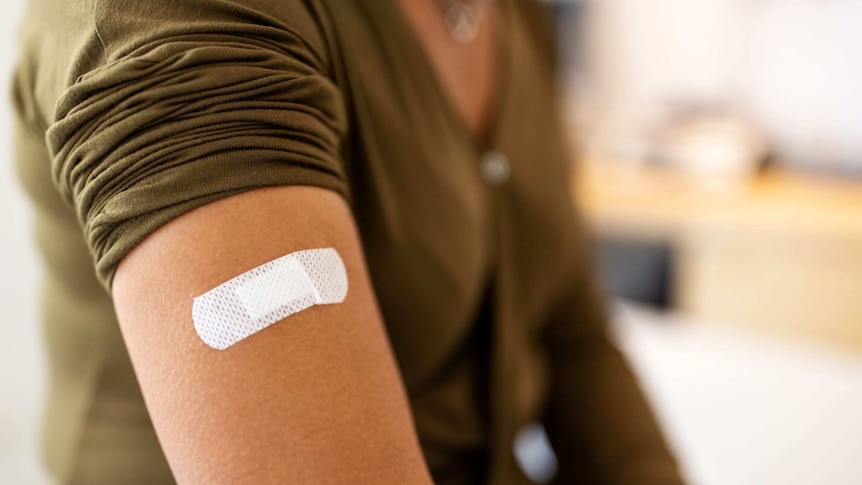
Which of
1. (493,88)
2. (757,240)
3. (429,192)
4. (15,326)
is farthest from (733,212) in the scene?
(15,326)

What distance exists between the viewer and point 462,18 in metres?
0.77

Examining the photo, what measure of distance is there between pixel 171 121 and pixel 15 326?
0.39 meters

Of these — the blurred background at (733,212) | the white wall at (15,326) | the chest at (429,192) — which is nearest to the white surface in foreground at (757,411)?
the blurred background at (733,212)

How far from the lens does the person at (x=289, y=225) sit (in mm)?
421

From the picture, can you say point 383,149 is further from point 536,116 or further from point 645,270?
point 645,270

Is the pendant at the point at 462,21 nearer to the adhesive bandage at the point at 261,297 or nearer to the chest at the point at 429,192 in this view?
the chest at the point at 429,192

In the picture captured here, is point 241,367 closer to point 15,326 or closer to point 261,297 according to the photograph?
point 261,297

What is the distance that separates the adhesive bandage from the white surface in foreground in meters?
0.94

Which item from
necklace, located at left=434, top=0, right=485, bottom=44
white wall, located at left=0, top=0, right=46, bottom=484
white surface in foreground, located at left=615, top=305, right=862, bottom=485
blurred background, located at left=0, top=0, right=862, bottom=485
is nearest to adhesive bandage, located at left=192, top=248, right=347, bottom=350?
white wall, located at left=0, top=0, right=46, bottom=484

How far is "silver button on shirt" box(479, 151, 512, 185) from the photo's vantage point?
2.39 feet

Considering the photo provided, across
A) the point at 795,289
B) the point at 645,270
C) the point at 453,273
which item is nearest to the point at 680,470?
the point at 453,273

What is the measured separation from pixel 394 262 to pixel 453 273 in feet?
0.22

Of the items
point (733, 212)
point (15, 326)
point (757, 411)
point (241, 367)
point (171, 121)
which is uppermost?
point (171, 121)

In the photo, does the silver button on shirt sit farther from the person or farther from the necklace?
the necklace
